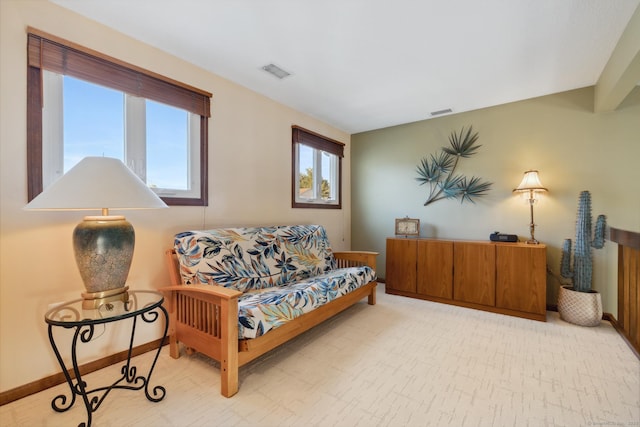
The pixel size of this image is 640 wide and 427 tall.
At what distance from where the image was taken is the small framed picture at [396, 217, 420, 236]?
3.66 meters

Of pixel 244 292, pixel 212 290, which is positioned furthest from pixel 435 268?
pixel 212 290

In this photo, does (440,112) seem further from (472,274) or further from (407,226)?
(472,274)

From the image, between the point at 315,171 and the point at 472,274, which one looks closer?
the point at 472,274

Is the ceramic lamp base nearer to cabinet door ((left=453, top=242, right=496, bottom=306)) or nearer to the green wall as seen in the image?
cabinet door ((left=453, top=242, right=496, bottom=306))

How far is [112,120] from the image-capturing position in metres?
2.01

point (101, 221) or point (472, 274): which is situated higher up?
point (101, 221)

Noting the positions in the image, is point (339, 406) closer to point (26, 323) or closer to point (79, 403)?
point (79, 403)

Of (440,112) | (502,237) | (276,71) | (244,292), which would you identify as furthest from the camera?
(440,112)

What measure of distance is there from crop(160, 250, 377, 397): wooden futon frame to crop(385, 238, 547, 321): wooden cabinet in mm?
1564

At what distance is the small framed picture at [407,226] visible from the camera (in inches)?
144

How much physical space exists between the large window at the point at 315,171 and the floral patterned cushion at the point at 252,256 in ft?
2.24

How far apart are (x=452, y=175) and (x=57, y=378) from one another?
418cm

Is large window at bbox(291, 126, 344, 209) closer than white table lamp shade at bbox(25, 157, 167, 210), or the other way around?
white table lamp shade at bbox(25, 157, 167, 210)

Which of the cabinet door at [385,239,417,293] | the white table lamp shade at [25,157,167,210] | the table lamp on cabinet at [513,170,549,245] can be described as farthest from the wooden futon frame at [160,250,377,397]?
the table lamp on cabinet at [513,170,549,245]
